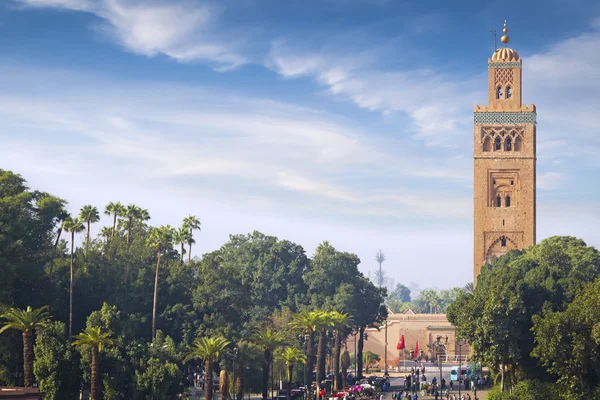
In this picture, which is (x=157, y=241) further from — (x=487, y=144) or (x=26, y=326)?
(x=487, y=144)

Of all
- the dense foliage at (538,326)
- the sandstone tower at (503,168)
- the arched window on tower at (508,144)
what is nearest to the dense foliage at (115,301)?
the dense foliage at (538,326)

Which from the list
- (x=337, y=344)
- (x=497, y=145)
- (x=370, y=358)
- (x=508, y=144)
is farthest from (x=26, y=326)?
(x=370, y=358)

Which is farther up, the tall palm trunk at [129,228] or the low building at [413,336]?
the tall palm trunk at [129,228]

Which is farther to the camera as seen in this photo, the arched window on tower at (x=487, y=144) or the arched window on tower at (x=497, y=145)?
the arched window on tower at (x=497, y=145)

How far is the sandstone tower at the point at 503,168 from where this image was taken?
3634 inches

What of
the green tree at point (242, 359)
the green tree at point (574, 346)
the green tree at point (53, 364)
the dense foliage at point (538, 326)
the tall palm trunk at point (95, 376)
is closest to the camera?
the tall palm trunk at point (95, 376)

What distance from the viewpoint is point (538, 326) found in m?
55.3

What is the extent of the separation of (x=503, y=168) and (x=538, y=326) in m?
39.4

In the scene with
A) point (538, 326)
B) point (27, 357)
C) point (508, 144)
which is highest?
point (508, 144)

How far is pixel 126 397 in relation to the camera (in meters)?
57.0

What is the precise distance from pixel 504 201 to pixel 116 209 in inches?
1507

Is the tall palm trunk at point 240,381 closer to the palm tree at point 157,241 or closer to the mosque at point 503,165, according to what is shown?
the palm tree at point 157,241

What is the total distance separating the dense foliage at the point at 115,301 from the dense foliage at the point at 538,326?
594 inches

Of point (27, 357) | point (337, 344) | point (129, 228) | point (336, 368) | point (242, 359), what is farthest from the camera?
point (337, 344)
